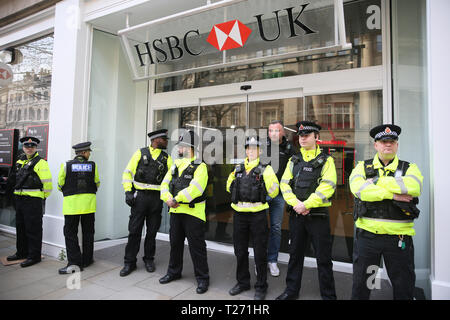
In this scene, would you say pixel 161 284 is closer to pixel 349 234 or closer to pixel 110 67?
pixel 349 234

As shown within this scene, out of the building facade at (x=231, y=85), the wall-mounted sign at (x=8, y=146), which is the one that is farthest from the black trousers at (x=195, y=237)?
the wall-mounted sign at (x=8, y=146)

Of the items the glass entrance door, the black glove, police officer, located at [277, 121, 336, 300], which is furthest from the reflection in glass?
the black glove

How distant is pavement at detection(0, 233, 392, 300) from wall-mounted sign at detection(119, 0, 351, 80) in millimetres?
3325

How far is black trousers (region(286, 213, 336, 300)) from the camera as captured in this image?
3.21m

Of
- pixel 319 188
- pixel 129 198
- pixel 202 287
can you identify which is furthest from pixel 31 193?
pixel 319 188

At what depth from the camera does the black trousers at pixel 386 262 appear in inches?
104

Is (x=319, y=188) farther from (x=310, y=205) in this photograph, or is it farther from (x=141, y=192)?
(x=141, y=192)

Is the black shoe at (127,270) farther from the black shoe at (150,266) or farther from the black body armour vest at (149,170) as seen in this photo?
the black body armour vest at (149,170)

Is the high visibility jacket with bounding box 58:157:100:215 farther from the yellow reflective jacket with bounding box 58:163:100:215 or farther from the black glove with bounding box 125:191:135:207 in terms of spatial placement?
the black glove with bounding box 125:191:135:207

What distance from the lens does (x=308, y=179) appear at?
3.29 m

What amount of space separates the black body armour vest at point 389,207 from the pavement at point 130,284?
1.42 meters

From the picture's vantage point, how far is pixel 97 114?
5.82m
